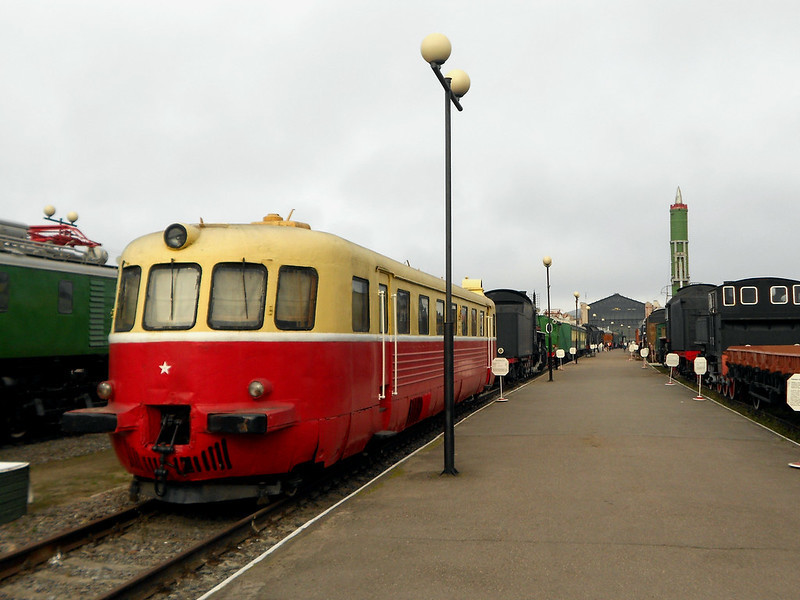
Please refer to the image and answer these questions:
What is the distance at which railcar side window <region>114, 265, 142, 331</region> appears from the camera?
287 inches

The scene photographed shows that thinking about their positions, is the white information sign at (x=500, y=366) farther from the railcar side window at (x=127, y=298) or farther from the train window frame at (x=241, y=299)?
the railcar side window at (x=127, y=298)

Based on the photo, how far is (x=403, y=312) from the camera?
33.9ft

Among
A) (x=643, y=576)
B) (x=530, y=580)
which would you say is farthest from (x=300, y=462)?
(x=643, y=576)

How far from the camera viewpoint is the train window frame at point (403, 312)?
10078 mm

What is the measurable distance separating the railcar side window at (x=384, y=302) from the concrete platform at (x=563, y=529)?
6.82ft

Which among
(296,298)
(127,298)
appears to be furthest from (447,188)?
(127,298)

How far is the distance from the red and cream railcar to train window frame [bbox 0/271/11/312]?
5.74 metres

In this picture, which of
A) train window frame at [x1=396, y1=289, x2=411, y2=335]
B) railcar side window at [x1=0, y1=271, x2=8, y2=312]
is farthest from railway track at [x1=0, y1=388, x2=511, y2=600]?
railcar side window at [x1=0, y1=271, x2=8, y2=312]

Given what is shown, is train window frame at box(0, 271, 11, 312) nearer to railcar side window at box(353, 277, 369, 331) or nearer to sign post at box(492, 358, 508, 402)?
railcar side window at box(353, 277, 369, 331)

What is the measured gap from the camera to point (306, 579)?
5.23 m

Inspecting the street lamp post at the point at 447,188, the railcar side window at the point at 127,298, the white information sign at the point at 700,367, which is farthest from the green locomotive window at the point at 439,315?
the white information sign at the point at 700,367

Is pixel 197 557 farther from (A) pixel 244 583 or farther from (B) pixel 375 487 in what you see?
(B) pixel 375 487

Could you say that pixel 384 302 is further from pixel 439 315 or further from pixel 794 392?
pixel 794 392

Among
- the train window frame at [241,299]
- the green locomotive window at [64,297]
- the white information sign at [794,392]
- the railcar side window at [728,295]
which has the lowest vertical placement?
the white information sign at [794,392]
